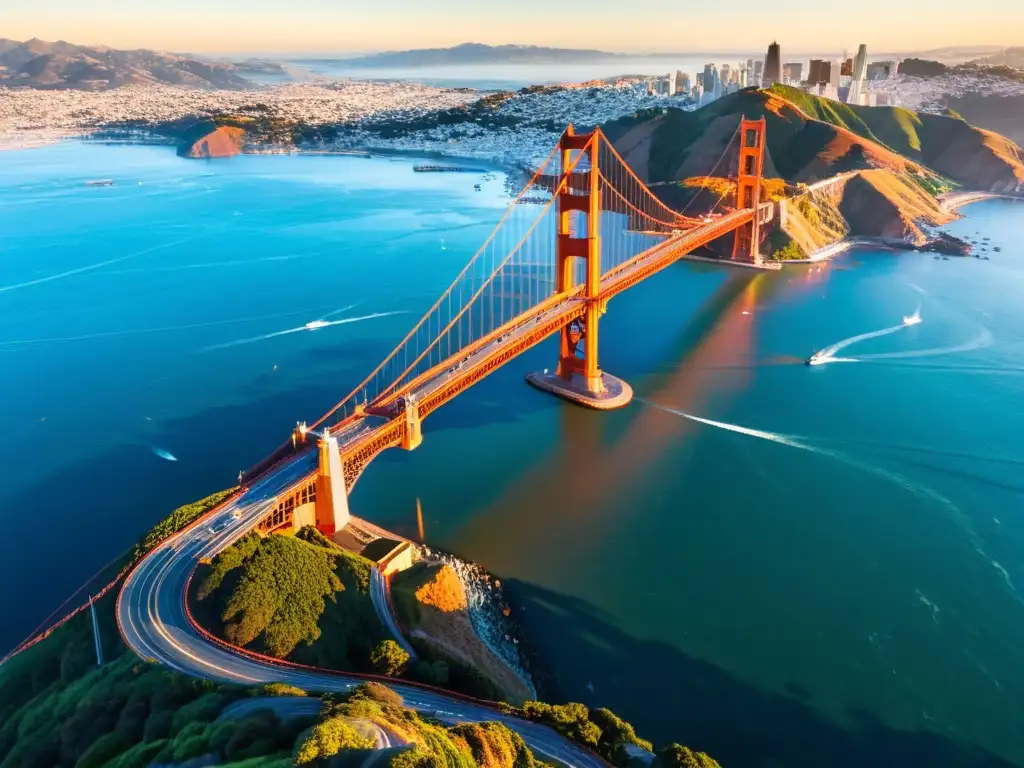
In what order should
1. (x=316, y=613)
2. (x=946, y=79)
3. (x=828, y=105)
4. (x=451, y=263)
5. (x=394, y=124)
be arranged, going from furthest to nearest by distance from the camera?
(x=394, y=124) < (x=946, y=79) < (x=828, y=105) < (x=451, y=263) < (x=316, y=613)

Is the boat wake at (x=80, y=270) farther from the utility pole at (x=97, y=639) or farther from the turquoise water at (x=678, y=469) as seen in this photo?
the utility pole at (x=97, y=639)

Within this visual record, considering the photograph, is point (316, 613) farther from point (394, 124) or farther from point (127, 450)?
point (394, 124)

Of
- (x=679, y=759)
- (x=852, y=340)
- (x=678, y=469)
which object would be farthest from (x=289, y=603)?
(x=852, y=340)

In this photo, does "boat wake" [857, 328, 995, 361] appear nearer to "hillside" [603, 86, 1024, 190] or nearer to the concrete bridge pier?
the concrete bridge pier

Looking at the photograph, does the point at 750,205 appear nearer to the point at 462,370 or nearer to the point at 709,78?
the point at 462,370

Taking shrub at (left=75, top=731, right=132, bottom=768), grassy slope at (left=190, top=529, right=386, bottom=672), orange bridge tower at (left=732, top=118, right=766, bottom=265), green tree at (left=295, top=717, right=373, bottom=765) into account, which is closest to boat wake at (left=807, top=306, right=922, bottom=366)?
orange bridge tower at (left=732, top=118, right=766, bottom=265)

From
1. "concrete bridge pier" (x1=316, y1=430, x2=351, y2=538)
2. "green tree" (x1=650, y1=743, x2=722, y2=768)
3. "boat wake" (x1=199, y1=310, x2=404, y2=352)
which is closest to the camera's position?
"green tree" (x1=650, y1=743, x2=722, y2=768)

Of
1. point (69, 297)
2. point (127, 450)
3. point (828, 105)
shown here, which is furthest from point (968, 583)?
point (828, 105)
